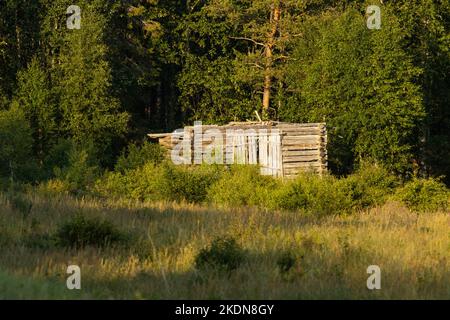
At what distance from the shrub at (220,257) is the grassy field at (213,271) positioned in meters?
0.13

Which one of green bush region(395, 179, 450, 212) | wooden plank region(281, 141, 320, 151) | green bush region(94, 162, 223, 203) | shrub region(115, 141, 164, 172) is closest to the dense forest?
shrub region(115, 141, 164, 172)

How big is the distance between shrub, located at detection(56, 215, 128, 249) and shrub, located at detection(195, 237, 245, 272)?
2.16 meters

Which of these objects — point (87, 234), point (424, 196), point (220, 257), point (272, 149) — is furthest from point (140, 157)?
point (220, 257)

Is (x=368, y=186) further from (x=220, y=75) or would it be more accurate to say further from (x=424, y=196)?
(x=220, y=75)

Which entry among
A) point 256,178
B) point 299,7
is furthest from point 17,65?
point 256,178

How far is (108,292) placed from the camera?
7.46m

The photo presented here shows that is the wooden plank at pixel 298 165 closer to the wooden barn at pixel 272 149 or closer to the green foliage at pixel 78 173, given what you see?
the wooden barn at pixel 272 149

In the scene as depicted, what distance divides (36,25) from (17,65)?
9.06 feet

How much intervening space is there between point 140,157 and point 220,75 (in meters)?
11.4

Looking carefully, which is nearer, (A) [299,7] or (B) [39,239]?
(B) [39,239]

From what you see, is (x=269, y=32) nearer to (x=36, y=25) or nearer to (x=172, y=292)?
(x=36, y=25)

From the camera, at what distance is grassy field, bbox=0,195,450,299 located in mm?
7695

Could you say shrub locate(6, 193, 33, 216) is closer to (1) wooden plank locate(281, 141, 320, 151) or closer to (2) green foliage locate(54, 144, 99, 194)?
(2) green foliage locate(54, 144, 99, 194)

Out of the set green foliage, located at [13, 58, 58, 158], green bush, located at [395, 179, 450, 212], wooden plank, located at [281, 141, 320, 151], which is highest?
green foliage, located at [13, 58, 58, 158]
